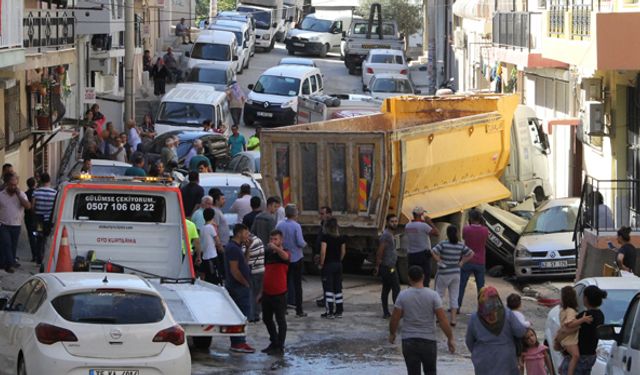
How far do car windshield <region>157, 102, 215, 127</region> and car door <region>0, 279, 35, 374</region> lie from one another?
24.5 m

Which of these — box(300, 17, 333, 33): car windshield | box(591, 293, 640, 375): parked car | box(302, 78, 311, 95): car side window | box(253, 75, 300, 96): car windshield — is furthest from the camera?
box(300, 17, 333, 33): car windshield

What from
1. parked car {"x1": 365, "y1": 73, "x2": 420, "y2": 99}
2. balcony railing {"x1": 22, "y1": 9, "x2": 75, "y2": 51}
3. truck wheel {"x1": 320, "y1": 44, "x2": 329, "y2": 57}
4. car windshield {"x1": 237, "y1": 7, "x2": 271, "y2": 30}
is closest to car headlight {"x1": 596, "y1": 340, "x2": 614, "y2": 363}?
balcony railing {"x1": 22, "y1": 9, "x2": 75, "y2": 51}

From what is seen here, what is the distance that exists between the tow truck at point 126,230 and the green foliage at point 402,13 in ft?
196

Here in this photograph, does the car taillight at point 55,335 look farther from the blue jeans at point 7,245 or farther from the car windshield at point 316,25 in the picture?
the car windshield at point 316,25

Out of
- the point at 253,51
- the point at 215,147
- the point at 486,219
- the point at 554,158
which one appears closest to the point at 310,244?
the point at 486,219

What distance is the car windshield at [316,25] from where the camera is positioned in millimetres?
68625

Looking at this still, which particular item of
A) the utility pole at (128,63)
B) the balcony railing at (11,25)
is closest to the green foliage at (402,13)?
the utility pole at (128,63)

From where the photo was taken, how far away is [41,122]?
31.9m

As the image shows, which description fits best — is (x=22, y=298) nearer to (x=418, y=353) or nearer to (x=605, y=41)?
(x=418, y=353)

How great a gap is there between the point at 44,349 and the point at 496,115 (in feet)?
49.6

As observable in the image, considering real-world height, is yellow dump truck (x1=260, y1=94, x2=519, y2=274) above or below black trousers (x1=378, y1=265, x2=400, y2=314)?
above

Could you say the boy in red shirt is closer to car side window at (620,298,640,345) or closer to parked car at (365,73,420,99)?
car side window at (620,298,640,345)

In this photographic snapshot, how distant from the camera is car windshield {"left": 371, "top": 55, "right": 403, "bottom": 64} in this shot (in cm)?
5571

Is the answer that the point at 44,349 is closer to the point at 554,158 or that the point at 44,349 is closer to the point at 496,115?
the point at 496,115
